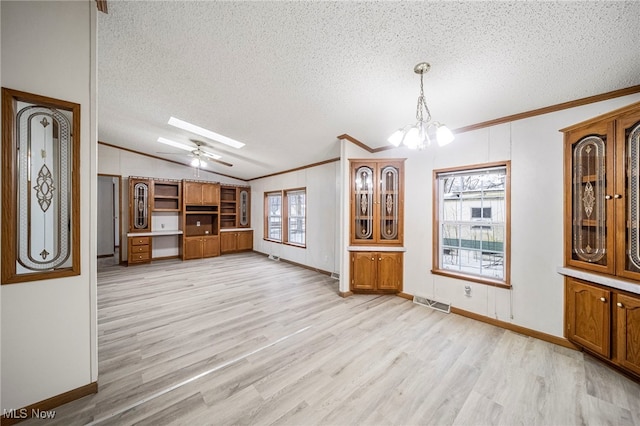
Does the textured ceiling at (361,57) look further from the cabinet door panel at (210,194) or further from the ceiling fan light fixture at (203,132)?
the cabinet door panel at (210,194)

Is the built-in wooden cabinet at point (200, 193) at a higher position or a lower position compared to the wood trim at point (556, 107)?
lower

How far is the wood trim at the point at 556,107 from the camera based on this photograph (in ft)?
7.25

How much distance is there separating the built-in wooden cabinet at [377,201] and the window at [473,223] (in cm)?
63

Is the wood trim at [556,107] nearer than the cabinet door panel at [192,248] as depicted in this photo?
Yes

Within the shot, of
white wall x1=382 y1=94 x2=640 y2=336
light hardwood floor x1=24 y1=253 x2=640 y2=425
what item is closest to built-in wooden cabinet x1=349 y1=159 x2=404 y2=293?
light hardwood floor x1=24 y1=253 x2=640 y2=425

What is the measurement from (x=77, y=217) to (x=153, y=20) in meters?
1.68

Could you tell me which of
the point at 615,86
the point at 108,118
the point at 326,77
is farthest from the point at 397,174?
the point at 108,118

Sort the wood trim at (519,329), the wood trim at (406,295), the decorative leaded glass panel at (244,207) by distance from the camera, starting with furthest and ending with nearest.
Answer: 1. the decorative leaded glass panel at (244,207)
2. the wood trim at (406,295)
3. the wood trim at (519,329)

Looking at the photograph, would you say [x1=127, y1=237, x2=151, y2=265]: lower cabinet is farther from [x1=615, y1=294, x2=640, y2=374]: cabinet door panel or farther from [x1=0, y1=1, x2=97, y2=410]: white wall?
[x1=615, y1=294, x2=640, y2=374]: cabinet door panel

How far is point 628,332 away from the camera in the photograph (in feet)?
6.39

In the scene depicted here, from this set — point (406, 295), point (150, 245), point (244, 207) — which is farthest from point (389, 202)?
point (150, 245)

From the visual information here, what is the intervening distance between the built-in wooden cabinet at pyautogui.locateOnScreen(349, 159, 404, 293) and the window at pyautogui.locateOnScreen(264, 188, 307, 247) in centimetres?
218

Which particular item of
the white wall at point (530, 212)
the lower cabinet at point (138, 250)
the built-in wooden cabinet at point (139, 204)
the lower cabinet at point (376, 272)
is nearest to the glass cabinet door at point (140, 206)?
the built-in wooden cabinet at point (139, 204)

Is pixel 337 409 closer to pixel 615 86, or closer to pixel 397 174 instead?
pixel 397 174
